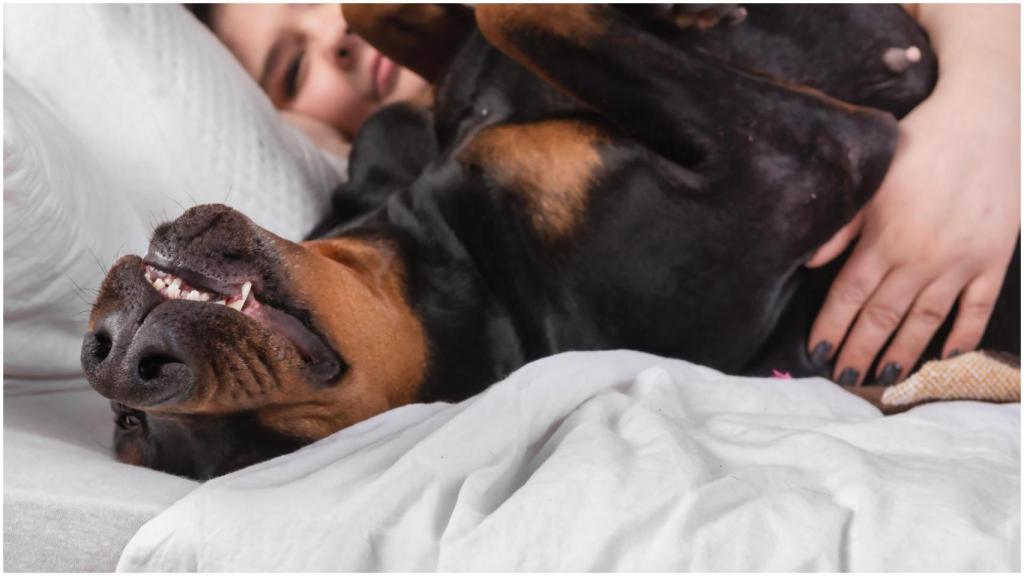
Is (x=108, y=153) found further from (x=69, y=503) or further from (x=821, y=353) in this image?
(x=821, y=353)

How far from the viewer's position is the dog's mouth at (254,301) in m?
1.03

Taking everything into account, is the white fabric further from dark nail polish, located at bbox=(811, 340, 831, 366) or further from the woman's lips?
the woman's lips

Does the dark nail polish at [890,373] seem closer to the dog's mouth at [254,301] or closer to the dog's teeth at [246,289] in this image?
the dog's mouth at [254,301]

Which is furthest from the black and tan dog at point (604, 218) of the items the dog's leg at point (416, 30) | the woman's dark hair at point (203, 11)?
the woman's dark hair at point (203, 11)

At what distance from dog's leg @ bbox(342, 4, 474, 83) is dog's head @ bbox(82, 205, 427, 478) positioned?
679 millimetres

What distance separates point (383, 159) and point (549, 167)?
16.0 inches

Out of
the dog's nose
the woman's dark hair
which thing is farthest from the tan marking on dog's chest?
the woman's dark hair

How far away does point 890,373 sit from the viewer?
1420mm

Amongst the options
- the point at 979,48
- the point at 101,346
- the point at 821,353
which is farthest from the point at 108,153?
the point at 979,48

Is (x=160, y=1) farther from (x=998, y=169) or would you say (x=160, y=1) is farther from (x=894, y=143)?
(x=998, y=169)

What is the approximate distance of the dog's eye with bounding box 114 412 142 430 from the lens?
114cm

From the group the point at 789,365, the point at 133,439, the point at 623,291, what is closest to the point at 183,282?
the point at 133,439

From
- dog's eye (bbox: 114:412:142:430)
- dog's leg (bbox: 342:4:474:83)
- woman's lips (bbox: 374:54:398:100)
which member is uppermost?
dog's leg (bbox: 342:4:474:83)

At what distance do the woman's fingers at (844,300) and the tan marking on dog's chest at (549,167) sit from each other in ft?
1.38
